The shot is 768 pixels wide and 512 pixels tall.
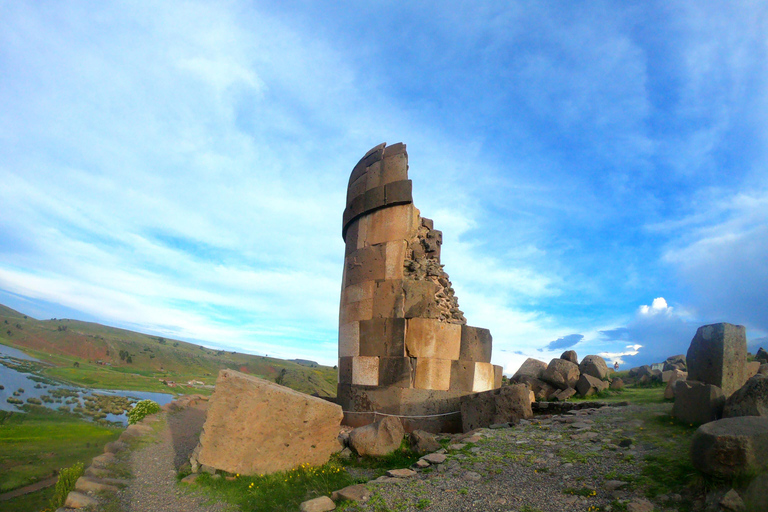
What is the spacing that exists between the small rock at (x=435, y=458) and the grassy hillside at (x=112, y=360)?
15408 millimetres

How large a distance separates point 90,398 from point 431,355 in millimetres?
16818

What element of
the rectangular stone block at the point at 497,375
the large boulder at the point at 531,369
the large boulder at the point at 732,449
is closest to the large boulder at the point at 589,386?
the large boulder at the point at 531,369

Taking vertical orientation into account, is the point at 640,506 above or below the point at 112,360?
above

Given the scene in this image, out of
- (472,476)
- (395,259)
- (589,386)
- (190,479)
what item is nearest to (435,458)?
(472,476)

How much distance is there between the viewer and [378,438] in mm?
6641

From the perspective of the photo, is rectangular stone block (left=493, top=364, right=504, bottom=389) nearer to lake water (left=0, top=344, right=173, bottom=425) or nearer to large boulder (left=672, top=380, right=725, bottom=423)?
large boulder (left=672, top=380, right=725, bottom=423)

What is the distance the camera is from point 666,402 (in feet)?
25.6

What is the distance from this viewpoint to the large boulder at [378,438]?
656 cm

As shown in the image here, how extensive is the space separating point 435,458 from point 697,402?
3837 millimetres

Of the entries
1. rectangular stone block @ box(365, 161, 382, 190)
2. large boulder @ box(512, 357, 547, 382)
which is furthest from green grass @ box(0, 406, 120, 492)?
large boulder @ box(512, 357, 547, 382)

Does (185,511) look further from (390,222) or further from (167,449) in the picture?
(390,222)

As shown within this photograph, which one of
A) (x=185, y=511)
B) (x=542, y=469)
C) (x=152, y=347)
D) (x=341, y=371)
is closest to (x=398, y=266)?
(x=341, y=371)

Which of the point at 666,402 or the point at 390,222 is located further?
the point at 390,222

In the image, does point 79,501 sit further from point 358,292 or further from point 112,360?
point 112,360
